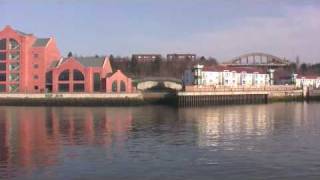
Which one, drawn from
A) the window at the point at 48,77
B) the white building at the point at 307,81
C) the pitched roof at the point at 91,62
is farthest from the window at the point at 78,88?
the white building at the point at 307,81

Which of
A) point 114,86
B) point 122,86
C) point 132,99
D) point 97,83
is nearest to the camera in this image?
point 132,99

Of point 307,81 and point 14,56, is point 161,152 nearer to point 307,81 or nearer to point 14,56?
point 14,56

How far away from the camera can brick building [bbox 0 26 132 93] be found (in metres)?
102

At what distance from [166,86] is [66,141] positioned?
8380 centimetres

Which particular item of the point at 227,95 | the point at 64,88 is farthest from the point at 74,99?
the point at 227,95

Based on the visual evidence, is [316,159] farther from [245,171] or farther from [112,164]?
[112,164]

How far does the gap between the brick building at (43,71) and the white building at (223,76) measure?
19.5 metres

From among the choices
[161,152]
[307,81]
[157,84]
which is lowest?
[161,152]

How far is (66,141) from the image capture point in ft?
115

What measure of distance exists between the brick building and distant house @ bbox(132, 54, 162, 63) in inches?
2472

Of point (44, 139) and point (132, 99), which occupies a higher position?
point (132, 99)

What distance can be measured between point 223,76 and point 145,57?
189 ft

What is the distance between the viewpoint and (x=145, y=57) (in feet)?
589

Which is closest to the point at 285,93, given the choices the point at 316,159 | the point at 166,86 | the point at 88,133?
the point at 166,86
